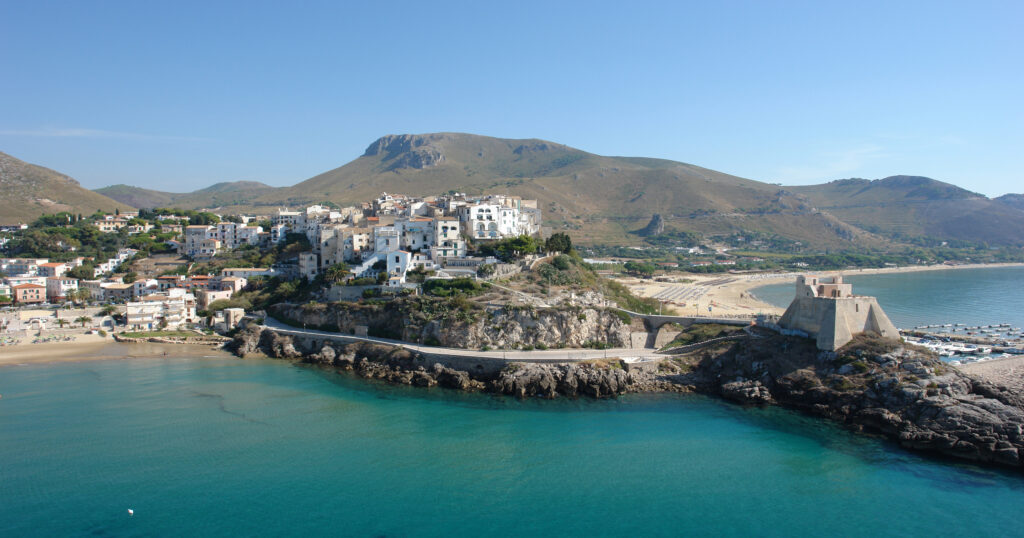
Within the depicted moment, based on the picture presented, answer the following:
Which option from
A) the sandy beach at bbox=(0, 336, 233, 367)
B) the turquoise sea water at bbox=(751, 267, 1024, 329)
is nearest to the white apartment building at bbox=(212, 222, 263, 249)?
the sandy beach at bbox=(0, 336, 233, 367)

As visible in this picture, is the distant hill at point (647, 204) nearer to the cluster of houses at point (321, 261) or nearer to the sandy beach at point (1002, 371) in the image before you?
the cluster of houses at point (321, 261)

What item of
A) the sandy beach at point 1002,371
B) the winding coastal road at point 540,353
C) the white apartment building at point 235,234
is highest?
Result: the white apartment building at point 235,234

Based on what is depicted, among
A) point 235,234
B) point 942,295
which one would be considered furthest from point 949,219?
point 235,234

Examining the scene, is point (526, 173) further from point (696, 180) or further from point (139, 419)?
point (139, 419)

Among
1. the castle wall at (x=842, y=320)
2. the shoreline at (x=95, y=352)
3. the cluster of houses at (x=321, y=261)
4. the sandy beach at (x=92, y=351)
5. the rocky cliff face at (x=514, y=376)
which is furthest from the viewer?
the cluster of houses at (x=321, y=261)

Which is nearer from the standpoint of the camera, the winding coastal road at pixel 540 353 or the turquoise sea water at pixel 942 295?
the winding coastal road at pixel 540 353

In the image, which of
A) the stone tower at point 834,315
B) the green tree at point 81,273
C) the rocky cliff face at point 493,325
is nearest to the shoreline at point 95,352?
the rocky cliff face at point 493,325
